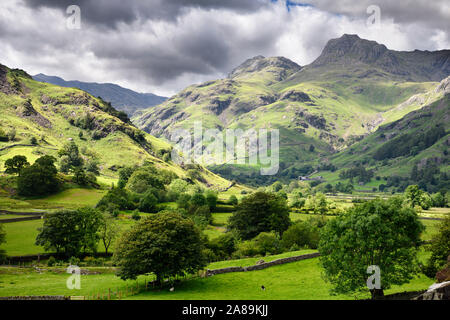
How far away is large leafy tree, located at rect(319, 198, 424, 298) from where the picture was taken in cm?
3111

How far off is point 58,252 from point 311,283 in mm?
51444

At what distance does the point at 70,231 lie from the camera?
6738cm

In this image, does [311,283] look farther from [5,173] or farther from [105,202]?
[5,173]

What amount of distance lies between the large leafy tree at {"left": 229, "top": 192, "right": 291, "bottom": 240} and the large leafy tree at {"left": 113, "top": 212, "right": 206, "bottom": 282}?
4214 cm

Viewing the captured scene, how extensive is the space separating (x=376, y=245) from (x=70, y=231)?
60036mm

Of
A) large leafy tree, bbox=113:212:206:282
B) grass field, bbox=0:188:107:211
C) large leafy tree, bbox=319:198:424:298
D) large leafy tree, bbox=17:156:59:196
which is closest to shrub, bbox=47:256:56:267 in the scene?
large leafy tree, bbox=113:212:206:282

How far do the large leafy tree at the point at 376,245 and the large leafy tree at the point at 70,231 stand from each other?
53935 millimetres

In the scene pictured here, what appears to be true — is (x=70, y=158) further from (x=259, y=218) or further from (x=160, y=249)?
(x=160, y=249)

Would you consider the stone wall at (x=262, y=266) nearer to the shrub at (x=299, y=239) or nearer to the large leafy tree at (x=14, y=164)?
the shrub at (x=299, y=239)

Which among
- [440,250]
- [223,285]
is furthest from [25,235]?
[440,250]

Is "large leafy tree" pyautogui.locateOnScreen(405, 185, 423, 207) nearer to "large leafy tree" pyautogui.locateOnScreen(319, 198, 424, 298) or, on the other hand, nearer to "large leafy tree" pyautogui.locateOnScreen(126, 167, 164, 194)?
"large leafy tree" pyautogui.locateOnScreen(126, 167, 164, 194)

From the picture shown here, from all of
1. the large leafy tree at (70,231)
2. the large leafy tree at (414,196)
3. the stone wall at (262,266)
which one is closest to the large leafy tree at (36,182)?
the large leafy tree at (70,231)
